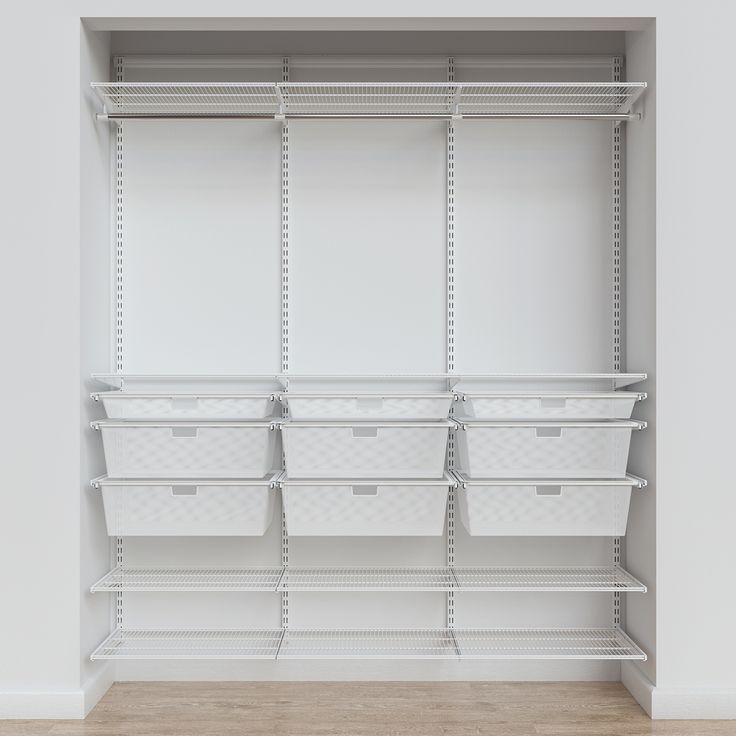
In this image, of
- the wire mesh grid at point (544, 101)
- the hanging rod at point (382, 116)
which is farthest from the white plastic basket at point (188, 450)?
the wire mesh grid at point (544, 101)

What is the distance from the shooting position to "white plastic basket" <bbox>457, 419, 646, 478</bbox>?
1922mm

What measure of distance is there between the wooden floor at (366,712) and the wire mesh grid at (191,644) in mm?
134

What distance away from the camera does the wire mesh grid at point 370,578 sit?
200cm

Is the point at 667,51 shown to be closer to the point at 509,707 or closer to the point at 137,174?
the point at 137,174

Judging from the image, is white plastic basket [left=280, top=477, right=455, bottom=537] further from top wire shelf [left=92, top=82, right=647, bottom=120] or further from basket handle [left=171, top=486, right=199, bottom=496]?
top wire shelf [left=92, top=82, right=647, bottom=120]

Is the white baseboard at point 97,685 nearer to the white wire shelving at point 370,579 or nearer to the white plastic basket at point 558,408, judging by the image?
the white wire shelving at point 370,579

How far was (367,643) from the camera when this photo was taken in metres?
2.14

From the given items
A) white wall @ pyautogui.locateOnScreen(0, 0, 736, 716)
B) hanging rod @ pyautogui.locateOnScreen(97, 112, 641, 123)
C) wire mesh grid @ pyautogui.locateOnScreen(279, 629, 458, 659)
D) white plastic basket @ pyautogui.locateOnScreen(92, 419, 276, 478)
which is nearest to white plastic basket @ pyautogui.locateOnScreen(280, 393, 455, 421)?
white plastic basket @ pyautogui.locateOnScreen(92, 419, 276, 478)

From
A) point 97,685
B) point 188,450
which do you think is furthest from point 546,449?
point 97,685

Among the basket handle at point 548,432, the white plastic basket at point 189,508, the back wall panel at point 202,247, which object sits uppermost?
the back wall panel at point 202,247

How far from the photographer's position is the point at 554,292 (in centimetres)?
221

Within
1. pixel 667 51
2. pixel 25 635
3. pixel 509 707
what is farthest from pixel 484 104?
pixel 25 635

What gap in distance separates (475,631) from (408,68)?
1853 millimetres

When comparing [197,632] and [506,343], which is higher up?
[506,343]
